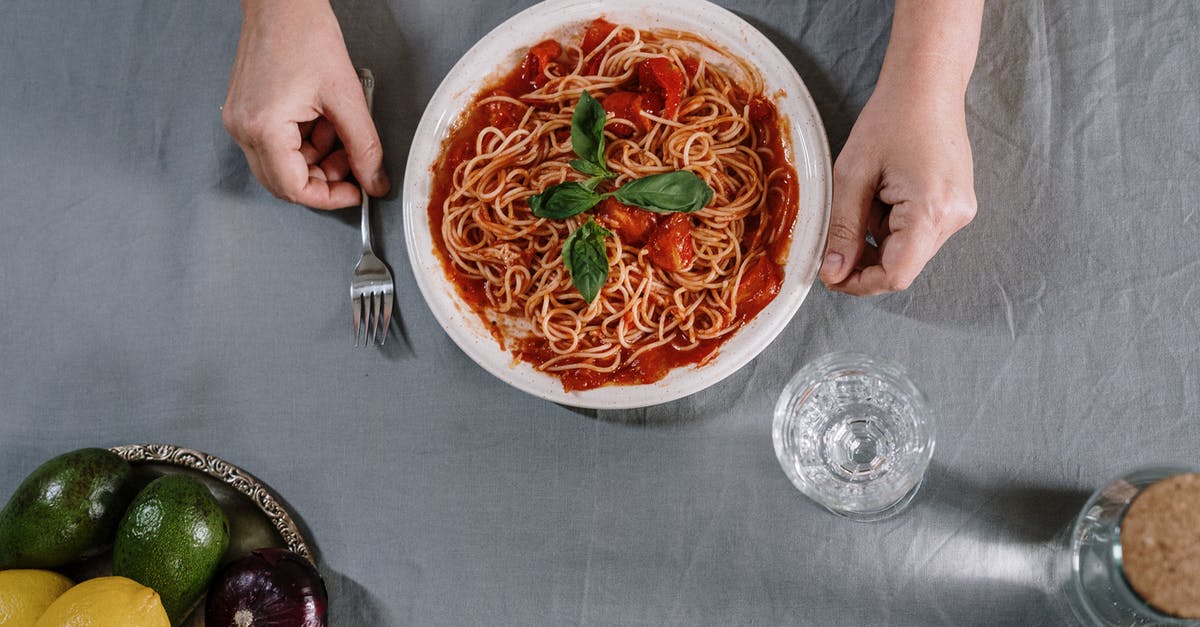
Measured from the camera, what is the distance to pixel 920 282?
1.95 metres

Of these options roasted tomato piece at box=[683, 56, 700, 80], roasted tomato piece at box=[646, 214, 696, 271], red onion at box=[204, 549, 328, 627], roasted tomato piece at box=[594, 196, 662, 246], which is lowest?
red onion at box=[204, 549, 328, 627]

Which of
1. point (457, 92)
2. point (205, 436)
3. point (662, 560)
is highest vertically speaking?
point (457, 92)

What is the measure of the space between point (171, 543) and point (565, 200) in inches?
44.2

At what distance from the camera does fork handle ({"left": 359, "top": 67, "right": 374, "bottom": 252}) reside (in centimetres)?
207

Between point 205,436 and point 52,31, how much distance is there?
1220 mm

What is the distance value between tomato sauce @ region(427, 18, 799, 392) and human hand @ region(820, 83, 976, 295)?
12 cm

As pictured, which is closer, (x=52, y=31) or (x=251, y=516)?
(x=251, y=516)

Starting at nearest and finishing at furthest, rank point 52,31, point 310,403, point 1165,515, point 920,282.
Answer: point 1165,515 < point 920,282 < point 310,403 < point 52,31

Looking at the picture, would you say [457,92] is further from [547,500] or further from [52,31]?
[52,31]

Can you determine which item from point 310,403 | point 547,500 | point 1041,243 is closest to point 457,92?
point 310,403

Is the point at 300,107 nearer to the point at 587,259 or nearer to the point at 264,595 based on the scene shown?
the point at 587,259

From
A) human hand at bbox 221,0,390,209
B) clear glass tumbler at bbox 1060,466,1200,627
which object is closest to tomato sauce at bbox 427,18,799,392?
human hand at bbox 221,0,390,209

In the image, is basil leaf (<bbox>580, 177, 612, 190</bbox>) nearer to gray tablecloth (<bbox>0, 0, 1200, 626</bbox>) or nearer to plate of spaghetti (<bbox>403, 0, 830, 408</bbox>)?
plate of spaghetti (<bbox>403, 0, 830, 408</bbox>)

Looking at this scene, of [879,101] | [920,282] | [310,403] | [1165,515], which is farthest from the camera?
[310,403]
